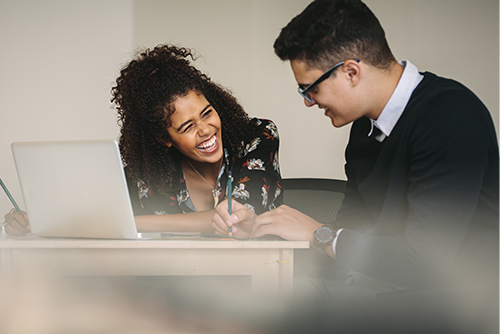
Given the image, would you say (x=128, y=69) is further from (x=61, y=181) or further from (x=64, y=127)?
(x=64, y=127)

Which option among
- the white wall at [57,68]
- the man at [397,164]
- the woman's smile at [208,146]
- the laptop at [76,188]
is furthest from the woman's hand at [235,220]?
the white wall at [57,68]

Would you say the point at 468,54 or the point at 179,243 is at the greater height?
the point at 468,54

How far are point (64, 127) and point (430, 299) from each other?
2.44m

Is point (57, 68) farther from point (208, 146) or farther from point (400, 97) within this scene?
point (400, 97)

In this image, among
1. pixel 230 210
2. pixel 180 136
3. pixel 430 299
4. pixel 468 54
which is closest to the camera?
pixel 430 299

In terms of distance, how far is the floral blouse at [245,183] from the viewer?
5.14ft

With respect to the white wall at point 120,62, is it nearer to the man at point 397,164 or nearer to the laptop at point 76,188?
the man at point 397,164

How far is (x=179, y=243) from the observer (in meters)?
0.95

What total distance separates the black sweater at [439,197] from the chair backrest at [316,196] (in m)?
0.73

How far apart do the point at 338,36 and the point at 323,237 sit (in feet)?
1.57

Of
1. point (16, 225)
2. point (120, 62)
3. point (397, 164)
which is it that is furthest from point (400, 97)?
point (120, 62)

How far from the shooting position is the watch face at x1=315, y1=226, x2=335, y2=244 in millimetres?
1066

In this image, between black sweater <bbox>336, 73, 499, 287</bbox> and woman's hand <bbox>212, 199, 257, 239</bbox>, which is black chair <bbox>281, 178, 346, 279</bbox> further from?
black sweater <bbox>336, 73, 499, 287</bbox>

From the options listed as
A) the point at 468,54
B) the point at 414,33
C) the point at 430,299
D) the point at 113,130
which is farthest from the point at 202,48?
the point at 430,299
